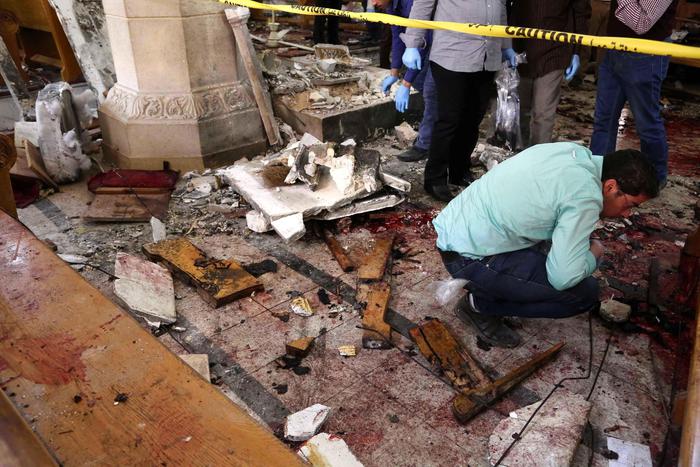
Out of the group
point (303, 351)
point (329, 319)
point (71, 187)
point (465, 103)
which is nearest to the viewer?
point (303, 351)

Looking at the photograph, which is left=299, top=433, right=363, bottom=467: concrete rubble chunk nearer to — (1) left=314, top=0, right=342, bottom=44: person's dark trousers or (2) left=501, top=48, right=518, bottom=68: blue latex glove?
(2) left=501, top=48, right=518, bottom=68: blue latex glove

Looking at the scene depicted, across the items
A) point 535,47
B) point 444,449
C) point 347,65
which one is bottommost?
point 444,449

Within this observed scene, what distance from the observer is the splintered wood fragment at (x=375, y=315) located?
3016 mm

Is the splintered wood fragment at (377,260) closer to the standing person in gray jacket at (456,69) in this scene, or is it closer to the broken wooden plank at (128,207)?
the standing person in gray jacket at (456,69)

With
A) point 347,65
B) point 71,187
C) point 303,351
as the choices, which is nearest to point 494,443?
point 303,351

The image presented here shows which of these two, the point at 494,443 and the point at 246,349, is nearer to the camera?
the point at 494,443

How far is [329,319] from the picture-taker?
10.6ft

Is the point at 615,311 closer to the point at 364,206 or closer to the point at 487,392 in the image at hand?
the point at 487,392

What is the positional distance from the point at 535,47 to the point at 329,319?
10.3 ft

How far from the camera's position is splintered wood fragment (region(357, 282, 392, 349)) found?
119 inches

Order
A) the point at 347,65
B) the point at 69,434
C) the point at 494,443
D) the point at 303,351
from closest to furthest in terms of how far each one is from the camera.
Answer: the point at 69,434, the point at 494,443, the point at 303,351, the point at 347,65

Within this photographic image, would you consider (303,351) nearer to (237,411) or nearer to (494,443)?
(494,443)

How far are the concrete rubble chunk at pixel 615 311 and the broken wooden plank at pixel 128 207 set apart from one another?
134 inches

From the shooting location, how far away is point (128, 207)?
175 inches
